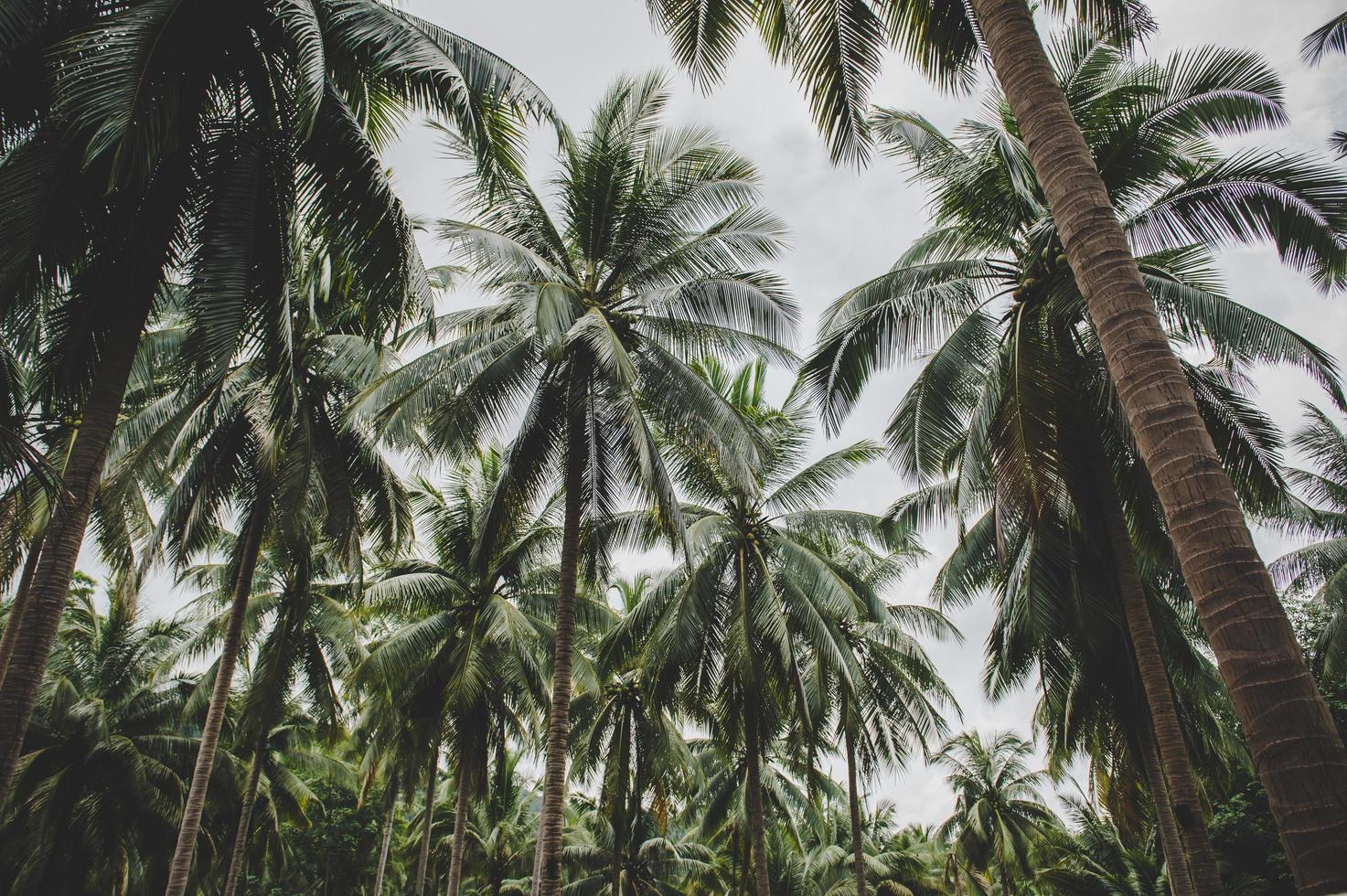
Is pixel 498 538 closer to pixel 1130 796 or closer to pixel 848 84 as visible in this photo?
pixel 848 84

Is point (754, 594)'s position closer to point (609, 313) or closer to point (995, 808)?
point (609, 313)

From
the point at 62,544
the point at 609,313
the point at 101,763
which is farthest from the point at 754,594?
the point at 101,763

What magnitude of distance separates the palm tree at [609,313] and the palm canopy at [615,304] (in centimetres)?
2

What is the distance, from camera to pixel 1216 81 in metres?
8.66

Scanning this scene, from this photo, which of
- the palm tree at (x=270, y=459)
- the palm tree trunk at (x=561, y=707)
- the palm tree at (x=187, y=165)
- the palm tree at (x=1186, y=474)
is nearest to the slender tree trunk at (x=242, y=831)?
the palm tree at (x=270, y=459)

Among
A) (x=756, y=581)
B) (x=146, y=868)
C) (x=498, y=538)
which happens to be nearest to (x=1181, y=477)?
(x=498, y=538)

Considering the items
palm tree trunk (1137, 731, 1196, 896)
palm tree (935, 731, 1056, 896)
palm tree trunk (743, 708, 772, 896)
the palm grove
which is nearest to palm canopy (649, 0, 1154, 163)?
the palm grove

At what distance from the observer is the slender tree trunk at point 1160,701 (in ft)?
25.3

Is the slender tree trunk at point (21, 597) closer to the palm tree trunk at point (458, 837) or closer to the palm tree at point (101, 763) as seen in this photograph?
the palm tree at point (101, 763)

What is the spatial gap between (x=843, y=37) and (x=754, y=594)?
31.2 ft

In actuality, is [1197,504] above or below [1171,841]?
above

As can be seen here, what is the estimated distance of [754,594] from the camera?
14320 mm

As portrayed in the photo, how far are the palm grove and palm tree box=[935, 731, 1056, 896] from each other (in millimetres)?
7917

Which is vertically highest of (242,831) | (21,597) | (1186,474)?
(21,597)
